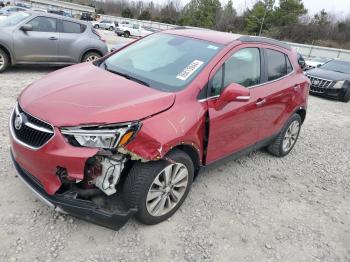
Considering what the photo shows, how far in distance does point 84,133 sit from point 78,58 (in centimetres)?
691

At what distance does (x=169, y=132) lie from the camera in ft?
9.91

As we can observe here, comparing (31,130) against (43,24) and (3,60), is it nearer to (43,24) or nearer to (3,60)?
(3,60)

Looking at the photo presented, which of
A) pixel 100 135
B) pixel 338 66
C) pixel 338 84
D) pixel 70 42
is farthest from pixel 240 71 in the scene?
pixel 338 66

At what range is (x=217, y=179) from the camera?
4.45m

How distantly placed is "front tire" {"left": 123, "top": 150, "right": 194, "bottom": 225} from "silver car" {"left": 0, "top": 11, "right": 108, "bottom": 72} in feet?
20.8

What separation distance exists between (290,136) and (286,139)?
0.42 ft

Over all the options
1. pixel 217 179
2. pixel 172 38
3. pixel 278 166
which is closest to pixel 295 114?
pixel 278 166

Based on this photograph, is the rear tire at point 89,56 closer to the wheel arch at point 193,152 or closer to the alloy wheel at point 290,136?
the alloy wheel at point 290,136

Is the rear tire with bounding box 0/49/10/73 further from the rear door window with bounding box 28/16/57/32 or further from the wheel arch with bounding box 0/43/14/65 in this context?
the rear door window with bounding box 28/16/57/32

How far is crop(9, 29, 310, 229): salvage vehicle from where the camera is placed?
9.09ft

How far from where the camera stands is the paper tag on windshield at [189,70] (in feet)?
11.4

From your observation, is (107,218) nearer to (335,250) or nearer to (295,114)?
(335,250)

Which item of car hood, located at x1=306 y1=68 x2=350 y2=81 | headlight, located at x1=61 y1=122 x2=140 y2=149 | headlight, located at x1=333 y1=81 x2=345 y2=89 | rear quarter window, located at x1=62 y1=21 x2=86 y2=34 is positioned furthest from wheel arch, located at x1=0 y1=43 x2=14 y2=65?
headlight, located at x1=333 y1=81 x2=345 y2=89

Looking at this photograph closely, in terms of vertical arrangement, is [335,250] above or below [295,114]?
below
